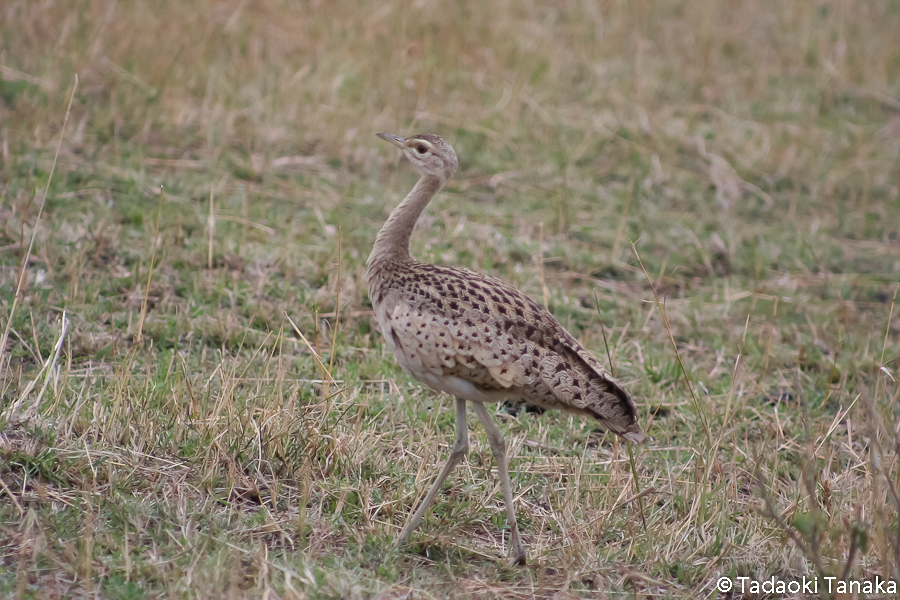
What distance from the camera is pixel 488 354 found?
3.38 metres

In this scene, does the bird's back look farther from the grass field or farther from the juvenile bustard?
the grass field

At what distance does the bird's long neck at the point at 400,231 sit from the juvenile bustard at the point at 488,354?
0.67 feet

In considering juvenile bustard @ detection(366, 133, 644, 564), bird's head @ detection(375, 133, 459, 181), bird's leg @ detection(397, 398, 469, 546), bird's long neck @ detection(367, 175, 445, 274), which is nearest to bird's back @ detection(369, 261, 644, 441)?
juvenile bustard @ detection(366, 133, 644, 564)

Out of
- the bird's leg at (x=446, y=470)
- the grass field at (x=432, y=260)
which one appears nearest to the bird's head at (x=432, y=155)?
the grass field at (x=432, y=260)

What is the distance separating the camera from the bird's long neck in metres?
3.89

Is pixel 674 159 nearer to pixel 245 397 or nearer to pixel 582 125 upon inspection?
pixel 582 125

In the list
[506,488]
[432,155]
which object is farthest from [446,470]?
[432,155]

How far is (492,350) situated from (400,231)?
835 millimetres

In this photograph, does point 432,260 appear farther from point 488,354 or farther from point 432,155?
point 488,354

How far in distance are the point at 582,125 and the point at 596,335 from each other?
3.18 metres

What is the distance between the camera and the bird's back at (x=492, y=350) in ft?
11.1

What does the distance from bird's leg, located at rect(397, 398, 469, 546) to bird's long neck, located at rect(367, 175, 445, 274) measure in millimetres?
702

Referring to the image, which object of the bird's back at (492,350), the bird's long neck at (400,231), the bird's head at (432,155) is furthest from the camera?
the bird's head at (432,155)

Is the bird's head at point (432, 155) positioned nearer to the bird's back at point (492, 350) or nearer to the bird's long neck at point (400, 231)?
the bird's long neck at point (400, 231)
